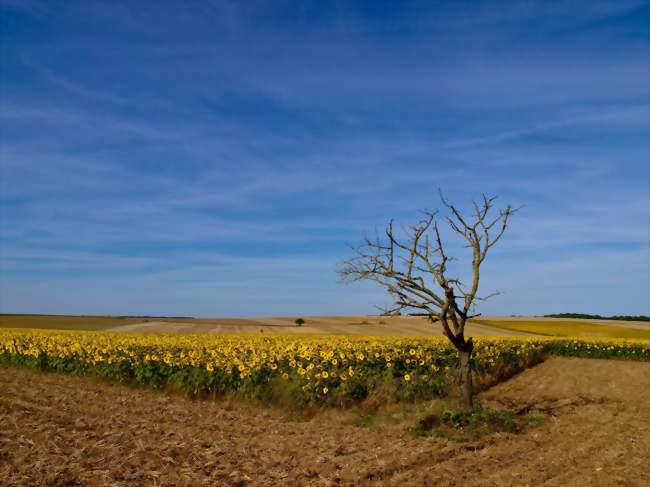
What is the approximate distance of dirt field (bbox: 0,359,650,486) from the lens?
8.75m

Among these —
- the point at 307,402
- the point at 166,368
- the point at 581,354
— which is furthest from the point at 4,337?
the point at 581,354

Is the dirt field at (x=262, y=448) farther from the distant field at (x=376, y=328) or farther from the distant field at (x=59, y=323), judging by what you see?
the distant field at (x=59, y=323)

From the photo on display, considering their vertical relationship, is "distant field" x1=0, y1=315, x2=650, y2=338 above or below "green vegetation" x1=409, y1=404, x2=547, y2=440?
above

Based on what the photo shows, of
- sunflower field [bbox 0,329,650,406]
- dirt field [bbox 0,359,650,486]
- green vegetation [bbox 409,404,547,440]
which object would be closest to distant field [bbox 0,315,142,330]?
sunflower field [bbox 0,329,650,406]

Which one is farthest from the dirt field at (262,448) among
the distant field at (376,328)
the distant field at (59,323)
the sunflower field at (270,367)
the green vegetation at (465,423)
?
the distant field at (59,323)

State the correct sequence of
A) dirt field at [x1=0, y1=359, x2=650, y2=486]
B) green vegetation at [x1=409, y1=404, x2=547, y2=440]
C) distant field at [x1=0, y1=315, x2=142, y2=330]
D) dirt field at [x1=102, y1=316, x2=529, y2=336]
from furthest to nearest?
distant field at [x1=0, y1=315, x2=142, y2=330]
dirt field at [x1=102, y1=316, x2=529, y2=336]
green vegetation at [x1=409, y1=404, x2=547, y2=440]
dirt field at [x1=0, y1=359, x2=650, y2=486]

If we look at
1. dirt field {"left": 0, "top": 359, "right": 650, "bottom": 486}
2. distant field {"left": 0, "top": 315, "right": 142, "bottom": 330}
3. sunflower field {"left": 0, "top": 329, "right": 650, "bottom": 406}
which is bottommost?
dirt field {"left": 0, "top": 359, "right": 650, "bottom": 486}

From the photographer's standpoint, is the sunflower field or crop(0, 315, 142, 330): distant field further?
crop(0, 315, 142, 330): distant field

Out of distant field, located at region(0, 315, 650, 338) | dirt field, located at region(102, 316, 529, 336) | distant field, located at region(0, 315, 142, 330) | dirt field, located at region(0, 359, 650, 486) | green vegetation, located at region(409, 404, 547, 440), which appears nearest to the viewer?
dirt field, located at region(0, 359, 650, 486)

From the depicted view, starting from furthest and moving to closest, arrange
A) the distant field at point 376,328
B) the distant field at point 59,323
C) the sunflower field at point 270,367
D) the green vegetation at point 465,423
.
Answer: the distant field at point 59,323 → the distant field at point 376,328 → the sunflower field at point 270,367 → the green vegetation at point 465,423

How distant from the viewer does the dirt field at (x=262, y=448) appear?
28.7ft

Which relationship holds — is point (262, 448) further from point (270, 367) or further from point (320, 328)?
point (320, 328)

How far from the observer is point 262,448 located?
34.7ft

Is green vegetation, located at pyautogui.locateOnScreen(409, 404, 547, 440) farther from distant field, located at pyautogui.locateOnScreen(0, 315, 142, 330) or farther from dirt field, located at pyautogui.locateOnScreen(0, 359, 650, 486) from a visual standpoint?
distant field, located at pyautogui.locateOnScreen(0, 315, 142, 330)
